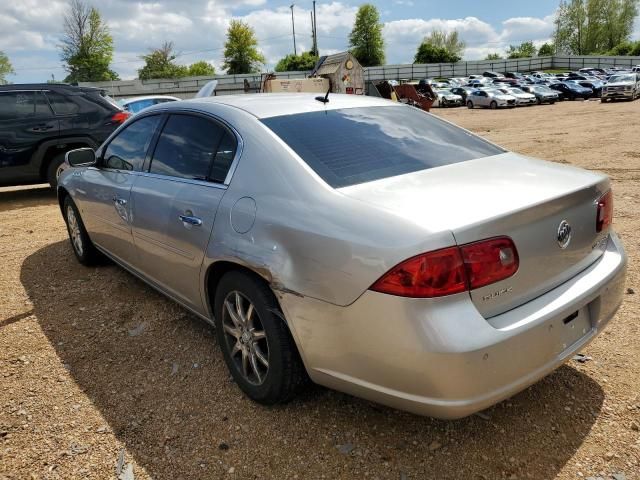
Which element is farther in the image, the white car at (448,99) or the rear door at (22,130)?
the white car at (448,99)

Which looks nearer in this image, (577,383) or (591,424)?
(591,424)

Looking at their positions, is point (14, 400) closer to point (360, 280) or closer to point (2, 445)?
point (2, 445)

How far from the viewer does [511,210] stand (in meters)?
1.98

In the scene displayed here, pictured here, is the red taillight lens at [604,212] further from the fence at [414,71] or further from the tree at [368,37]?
the tree at [368,37]

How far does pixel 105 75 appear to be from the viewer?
5859 cm

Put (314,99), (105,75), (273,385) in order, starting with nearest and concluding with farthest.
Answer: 1. (273,385)
2. (314,99)
3. (105,75)

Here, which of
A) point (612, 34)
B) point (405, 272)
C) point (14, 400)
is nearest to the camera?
point (405, 272)

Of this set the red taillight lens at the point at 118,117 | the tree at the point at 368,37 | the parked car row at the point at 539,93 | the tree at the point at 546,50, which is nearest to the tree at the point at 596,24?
the tree at the point at 546,50

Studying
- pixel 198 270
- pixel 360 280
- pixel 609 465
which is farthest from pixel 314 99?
pixel 609 465

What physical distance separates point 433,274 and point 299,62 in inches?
2839

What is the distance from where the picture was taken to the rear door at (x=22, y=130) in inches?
308

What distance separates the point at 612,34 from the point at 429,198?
4087 inches

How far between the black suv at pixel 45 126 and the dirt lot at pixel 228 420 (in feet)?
16.6

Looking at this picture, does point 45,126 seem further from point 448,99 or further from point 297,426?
point 448,99
